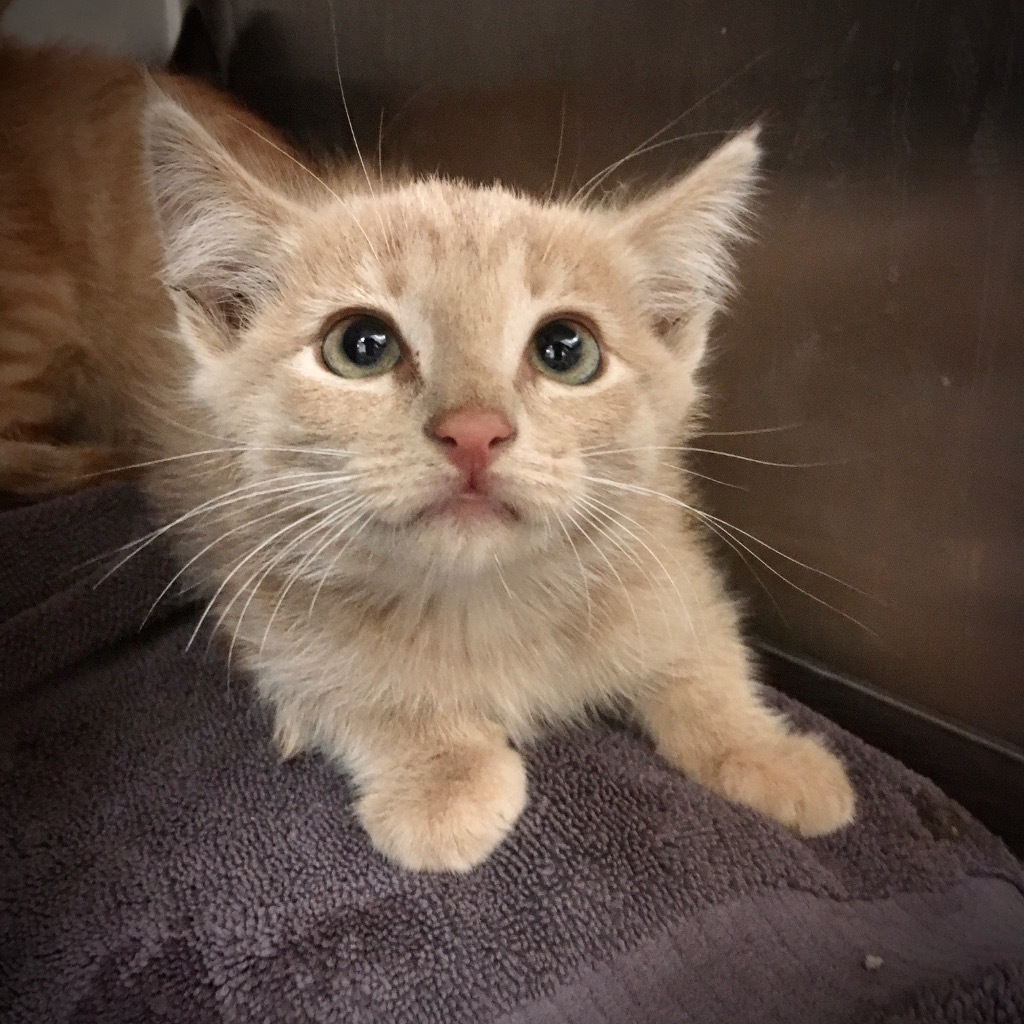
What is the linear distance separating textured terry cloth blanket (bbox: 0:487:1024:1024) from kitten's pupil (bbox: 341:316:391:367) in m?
0.42

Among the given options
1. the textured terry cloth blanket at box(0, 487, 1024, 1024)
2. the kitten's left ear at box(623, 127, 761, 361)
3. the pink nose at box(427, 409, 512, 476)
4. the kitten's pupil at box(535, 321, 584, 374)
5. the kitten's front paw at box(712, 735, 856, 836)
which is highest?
the kitten's left ear at box(623, 127, 761, 361)

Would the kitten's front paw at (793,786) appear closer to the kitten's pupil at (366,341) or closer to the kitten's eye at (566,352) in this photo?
the kitten's eye at (566,352)

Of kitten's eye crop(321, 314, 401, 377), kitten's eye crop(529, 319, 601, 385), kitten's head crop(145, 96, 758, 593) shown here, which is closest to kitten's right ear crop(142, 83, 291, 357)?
kitten's head crop(145, 96, 758, 593)

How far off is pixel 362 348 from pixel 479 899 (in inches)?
18.4

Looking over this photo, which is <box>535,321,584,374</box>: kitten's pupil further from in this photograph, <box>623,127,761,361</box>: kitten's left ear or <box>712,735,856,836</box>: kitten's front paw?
<box>712,735,856,836</box>: kitten's front paw

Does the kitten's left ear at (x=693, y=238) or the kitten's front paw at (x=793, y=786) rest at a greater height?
the kitten's left ear at (x=693, y=238)

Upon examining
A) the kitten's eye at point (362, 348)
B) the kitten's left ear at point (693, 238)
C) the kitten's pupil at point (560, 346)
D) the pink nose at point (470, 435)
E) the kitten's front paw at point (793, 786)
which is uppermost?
the kitten's left ear at point (693, 238)

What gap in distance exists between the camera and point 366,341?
746 mm

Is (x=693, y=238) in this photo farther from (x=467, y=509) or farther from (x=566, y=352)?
(x=467, y=509)

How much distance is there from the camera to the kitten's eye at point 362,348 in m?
0.75

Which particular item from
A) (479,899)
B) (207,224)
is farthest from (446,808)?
(207,224)

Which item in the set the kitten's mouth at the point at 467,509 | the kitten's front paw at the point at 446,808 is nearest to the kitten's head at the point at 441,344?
the kitten's mouth at the point at 467,509

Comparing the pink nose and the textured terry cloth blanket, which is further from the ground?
the pink nose

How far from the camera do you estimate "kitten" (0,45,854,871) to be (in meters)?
0.70
